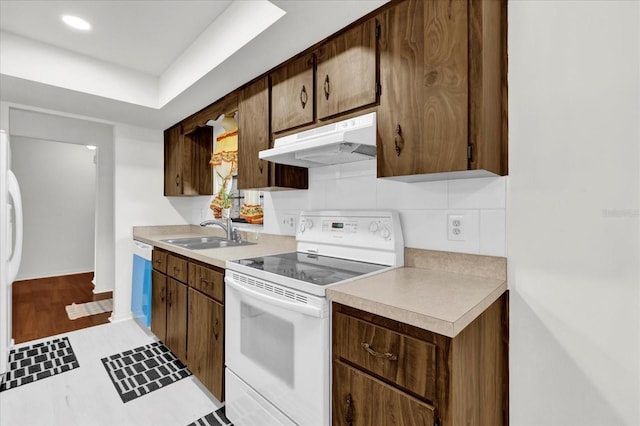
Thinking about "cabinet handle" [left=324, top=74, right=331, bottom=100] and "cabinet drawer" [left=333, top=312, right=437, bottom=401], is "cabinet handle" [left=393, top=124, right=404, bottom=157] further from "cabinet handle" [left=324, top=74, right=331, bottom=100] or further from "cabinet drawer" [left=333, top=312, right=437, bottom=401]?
"cabinet drawer" [left=333, top=312, right=437, bottom=401]

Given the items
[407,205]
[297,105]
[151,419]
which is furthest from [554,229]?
[151,419]

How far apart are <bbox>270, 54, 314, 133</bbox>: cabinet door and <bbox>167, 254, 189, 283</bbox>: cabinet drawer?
1.13 metres

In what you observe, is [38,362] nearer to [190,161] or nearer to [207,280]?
[207,280]

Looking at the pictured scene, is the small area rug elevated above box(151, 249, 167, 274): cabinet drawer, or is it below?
below

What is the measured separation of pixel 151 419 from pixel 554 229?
2.20m

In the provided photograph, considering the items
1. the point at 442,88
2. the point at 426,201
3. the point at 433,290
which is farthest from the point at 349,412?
the point at 442,88

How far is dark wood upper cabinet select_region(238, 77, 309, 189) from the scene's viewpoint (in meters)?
1.98

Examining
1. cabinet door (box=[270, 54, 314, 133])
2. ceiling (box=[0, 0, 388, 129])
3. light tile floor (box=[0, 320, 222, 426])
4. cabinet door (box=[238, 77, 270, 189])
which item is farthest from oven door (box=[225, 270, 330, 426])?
ceiling (box=[0, 0, 388, 129])

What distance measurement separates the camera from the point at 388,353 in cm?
94

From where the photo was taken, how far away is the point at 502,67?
4.08 ft

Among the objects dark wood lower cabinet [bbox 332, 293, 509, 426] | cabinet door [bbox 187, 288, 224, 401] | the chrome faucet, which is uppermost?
the chrome faucet

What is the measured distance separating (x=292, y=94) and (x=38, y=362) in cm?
270

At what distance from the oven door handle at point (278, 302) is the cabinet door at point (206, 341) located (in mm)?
268

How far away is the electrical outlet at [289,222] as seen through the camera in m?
2.24
